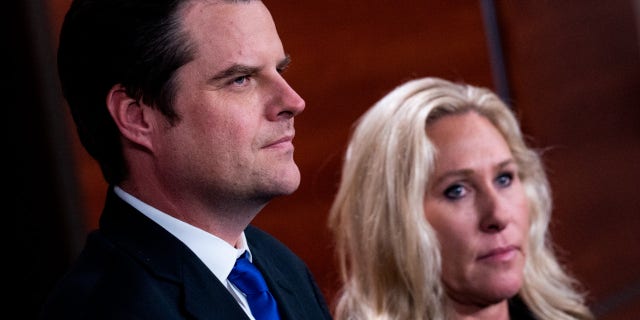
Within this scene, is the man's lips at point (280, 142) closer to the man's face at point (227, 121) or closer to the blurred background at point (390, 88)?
the man's face at point (227, 121)

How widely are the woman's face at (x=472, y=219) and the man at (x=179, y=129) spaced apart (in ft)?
2.10

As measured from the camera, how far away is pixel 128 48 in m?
1.27

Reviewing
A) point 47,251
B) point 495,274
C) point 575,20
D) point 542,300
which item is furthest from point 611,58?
point 47,251

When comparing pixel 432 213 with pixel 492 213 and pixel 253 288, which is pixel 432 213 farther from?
pixel 253 288

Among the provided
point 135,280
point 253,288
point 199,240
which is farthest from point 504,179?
point 135,280

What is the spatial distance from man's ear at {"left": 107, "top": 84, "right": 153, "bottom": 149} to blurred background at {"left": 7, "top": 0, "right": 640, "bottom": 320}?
87 millimetres

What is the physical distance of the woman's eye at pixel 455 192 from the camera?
1.88 meters

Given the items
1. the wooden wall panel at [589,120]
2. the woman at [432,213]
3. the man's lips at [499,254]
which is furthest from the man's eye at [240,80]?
the wooden wall panel at [589,120]

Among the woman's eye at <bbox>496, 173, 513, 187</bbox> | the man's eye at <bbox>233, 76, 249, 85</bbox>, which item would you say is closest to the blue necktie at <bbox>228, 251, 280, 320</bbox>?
the man's eye at <bbox>233, 76, 249, 85</bbox>

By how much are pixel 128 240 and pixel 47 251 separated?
0.72 feet

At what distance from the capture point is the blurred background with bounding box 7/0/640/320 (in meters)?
1.06

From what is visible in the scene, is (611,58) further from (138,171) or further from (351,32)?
(138,171)

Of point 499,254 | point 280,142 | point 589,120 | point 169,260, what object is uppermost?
point 280,142

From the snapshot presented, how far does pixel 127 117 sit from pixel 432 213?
77 centimetres
